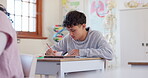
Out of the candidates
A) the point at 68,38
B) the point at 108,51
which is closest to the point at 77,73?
the point at 108,51

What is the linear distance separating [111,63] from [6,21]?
538 centimetres

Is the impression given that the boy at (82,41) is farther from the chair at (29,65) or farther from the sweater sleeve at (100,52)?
the chair at (29,65)

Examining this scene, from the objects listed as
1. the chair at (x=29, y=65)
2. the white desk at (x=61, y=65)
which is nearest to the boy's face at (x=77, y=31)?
the white desk at (x=61, y=65)

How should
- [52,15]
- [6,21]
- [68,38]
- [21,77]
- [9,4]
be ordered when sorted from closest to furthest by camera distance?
[6,21]
[21,77]
[68,38]
[9,4]
[52,15]

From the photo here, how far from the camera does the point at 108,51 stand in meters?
2.75

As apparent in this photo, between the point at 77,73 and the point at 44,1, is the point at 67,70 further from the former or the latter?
the point at 44,1

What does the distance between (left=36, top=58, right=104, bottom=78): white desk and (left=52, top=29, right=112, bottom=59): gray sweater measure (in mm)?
153

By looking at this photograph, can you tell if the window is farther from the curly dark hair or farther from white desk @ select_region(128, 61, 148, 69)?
white desk @ select_region(128, 61, 148, 69)

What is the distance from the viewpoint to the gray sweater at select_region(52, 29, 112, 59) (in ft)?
8.86

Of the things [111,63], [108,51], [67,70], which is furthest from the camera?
[111,63]

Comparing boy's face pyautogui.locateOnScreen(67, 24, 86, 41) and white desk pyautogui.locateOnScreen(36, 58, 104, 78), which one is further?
boy's face pyautogui.locateOnScreen(67, 24, 86, 41)

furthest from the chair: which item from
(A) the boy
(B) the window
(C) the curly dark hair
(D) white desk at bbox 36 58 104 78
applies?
(B) the window

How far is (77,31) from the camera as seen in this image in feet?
9.26

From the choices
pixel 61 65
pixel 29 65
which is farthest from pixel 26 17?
pixel 29 65
